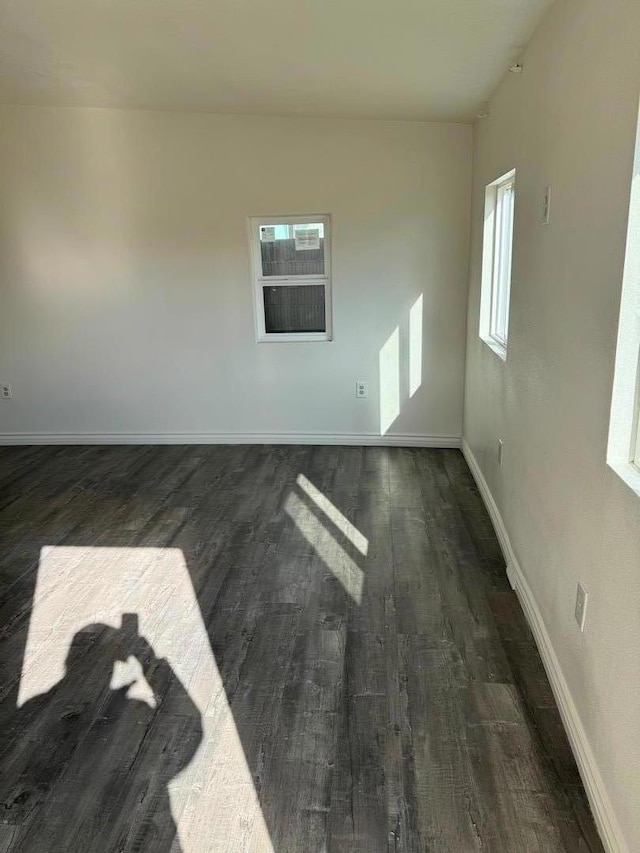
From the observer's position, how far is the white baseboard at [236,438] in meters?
4.98

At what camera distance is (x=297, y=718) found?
6.75ft

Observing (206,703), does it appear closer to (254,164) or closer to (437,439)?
(437,439)

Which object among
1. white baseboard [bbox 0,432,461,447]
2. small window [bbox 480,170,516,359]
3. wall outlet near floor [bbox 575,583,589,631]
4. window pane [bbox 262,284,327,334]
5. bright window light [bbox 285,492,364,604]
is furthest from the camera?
white baseboard [bbox 0,432,461,447]

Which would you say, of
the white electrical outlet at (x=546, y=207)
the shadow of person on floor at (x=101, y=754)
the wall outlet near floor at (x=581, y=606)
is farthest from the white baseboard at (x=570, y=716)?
the white electrical outlet at (x=546, y=207)

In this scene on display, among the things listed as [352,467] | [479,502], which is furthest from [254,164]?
[479,502]

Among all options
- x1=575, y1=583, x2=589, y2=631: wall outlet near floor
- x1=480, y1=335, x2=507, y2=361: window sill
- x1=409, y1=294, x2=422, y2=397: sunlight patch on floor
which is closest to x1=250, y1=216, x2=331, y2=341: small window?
x1=409, y1=294, x2=422, y2=397: sunlight patch on floor

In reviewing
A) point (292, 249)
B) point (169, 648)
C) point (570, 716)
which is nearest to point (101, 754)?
point (169, 648)

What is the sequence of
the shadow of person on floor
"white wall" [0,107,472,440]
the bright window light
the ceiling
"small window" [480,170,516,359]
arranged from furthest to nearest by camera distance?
1. "white wall" [0,107,472,440]
2. "small window" [480,170,516,359]
3. the bright window light
4. the ceiling
5. the shadow of person on floor

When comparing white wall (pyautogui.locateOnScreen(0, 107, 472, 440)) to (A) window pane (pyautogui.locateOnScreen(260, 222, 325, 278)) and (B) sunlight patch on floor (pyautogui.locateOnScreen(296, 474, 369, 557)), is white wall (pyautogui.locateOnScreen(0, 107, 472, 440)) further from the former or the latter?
(B) sunlight patch on floor (pyautogui.locateOnScreen(296, 474, 369, 557))

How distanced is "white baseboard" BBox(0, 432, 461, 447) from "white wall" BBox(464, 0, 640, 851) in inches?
76.4

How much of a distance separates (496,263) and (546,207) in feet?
5.05

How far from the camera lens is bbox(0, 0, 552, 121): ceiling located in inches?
96.0

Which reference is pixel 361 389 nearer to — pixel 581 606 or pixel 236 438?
pixel 236 438

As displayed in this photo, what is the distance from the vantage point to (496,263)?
3.86 metres
